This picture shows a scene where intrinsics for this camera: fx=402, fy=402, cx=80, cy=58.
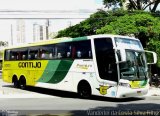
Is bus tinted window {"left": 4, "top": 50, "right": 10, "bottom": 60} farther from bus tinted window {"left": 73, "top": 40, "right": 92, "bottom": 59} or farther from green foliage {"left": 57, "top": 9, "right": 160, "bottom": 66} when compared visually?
bus tinted window {"left": 73, "top": 40, "right": 92, "bottom": 59}

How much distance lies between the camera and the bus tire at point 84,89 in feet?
63.1

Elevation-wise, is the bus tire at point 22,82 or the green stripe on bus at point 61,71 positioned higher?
the green stripe on bus at point 61,71

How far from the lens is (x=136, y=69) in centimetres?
1797

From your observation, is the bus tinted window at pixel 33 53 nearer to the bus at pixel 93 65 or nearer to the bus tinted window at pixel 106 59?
the bus at pixel 93 65

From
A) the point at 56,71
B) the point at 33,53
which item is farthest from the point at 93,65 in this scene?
the point at 33,53

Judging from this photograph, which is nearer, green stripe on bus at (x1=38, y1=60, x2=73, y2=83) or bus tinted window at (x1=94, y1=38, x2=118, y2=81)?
bus tinted window at (x1=94, y1=38, x2=118, y2=81)

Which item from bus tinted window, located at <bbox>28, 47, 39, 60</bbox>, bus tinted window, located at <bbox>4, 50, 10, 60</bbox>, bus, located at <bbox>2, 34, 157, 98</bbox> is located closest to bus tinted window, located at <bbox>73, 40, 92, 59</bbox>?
bus, located at <bbox>2, 34, 157, 98</bbox>

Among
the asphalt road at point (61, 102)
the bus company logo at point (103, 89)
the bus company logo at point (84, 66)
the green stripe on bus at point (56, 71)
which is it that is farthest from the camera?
the green stripe on bus at point (56, 71)

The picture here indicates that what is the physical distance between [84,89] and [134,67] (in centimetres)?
295

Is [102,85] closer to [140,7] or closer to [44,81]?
[44,81]

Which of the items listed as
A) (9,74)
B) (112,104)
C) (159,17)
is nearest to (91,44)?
(112,104)

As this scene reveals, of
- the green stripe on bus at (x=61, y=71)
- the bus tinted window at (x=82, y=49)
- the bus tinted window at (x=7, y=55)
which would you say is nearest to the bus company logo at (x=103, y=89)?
the bus tinted window at (x=82, y=49)

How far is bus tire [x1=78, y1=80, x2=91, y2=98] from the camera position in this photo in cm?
1922

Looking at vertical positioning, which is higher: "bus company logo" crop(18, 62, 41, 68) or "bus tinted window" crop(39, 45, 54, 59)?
"bus tinted window" crop(39, 45, 54, 59)
